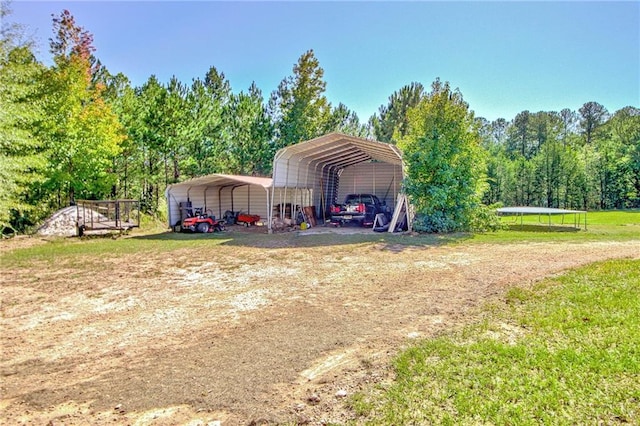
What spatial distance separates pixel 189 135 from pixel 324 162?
27.1ft

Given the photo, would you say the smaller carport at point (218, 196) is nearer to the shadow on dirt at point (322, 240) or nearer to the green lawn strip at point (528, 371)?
the shadow on dirt at point (322, 240)

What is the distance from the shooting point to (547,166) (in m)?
35.2

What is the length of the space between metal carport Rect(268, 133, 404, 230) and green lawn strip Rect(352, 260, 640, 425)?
1080cm

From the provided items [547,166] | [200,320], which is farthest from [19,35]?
[547,166]

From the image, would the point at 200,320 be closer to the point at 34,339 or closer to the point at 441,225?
the point at 34,339

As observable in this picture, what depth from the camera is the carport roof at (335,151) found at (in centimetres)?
1522

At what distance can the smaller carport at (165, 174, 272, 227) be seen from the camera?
1655 centimetres

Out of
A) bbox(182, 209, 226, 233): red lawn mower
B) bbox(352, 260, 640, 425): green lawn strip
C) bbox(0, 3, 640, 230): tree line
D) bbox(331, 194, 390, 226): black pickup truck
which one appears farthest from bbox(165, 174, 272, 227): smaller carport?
bbox(352, 260, 640, 425): green lawn strip

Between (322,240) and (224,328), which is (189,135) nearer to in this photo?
(322,240)

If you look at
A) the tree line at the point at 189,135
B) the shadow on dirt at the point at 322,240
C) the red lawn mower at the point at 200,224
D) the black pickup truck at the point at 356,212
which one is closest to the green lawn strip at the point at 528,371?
the shadow on dirt at the point at 322,240

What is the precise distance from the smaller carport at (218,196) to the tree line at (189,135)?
10.7 ft

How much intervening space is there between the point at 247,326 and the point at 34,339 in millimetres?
2609

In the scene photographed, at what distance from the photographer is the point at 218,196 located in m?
20.4

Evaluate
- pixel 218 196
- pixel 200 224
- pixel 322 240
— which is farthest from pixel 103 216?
pixel 322 240
